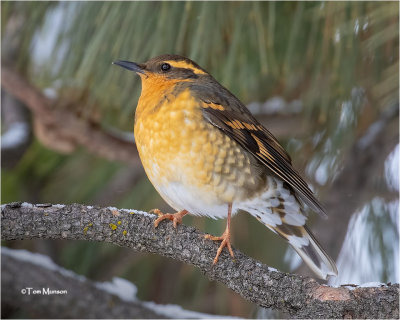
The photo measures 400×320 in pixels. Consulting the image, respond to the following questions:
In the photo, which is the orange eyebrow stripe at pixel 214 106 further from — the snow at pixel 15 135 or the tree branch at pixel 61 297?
the snow at pixel 15 135

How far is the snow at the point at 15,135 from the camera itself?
13.5ft

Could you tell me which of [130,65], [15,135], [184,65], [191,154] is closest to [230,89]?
[184,65]

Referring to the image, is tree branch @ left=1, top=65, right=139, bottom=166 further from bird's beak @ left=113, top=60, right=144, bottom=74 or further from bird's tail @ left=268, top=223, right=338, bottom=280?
bird's tail @ left=268, top=223, right=338, bottom=280

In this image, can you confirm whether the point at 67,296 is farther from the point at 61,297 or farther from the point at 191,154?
the point at 191,154

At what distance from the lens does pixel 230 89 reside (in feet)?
12.6

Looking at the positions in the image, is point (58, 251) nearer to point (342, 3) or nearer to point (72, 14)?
point (72, 14)

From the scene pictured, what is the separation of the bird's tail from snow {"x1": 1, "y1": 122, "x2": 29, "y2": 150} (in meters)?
1.69

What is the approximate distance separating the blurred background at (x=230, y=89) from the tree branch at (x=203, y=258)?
3.17 ft

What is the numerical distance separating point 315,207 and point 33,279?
1534 millimetres

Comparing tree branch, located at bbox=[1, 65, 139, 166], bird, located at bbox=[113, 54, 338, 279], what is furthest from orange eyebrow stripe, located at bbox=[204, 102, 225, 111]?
tree branch, located at bbox=[1, 65, 139, 166]

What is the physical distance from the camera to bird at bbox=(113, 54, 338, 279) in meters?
3.05

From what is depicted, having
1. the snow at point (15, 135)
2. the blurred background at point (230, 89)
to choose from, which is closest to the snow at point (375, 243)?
the blurred background at point (230, 89)

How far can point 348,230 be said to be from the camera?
3.90 m

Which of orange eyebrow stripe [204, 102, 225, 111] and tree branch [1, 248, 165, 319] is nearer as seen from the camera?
orange eyebrow stripe [204, 102, 225, 111]
